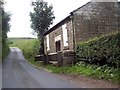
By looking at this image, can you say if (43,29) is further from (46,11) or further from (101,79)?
(101,79)

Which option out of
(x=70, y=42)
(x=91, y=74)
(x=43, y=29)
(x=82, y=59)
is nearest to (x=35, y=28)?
(x=43, y=29)

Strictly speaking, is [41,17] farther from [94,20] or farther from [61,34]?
[94,20]

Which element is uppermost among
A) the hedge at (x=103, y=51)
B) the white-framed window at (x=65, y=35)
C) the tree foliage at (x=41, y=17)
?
the tree foliage at (x=41, y=17)

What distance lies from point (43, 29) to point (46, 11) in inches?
144

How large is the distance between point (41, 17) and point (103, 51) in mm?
35336

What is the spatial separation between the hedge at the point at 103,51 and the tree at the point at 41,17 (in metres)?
30.3

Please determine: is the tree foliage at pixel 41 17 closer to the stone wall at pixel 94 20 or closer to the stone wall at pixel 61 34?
the stone wall at pixel 61 34

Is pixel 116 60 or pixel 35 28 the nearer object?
pixel 116 60

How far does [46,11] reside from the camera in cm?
5012

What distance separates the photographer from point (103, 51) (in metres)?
15.3

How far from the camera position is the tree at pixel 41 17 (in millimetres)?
49094

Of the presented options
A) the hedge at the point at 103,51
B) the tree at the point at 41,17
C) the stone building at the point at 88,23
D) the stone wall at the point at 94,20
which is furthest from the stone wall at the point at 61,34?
the tree at the point at 41,17

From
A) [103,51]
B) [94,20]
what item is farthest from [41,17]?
[103,51]

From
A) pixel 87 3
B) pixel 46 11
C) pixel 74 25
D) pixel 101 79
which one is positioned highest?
pixel 46 11
